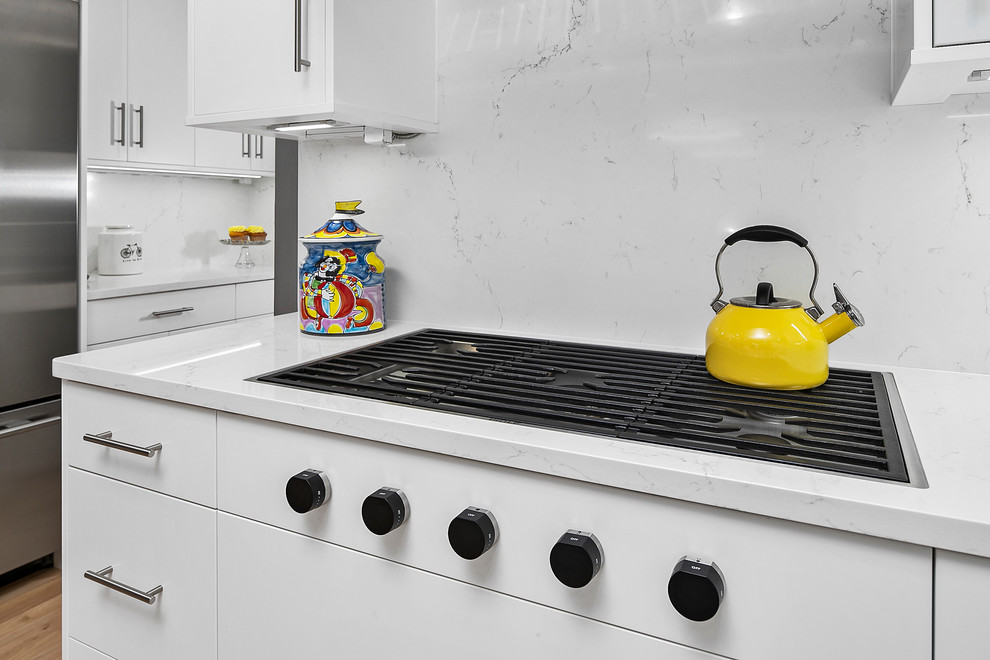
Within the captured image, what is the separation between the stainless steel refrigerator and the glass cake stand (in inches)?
44.1

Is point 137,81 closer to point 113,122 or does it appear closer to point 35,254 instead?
point 113,122

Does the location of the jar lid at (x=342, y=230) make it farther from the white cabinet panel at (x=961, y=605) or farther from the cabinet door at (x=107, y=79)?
the cabinet door at (x=107, y=79)

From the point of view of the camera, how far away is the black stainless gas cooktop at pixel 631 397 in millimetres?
822

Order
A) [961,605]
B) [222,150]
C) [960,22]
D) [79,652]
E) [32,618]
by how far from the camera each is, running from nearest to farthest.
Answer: [961,605] < [960,22] < [79,652] < [32,618] < [222,150]

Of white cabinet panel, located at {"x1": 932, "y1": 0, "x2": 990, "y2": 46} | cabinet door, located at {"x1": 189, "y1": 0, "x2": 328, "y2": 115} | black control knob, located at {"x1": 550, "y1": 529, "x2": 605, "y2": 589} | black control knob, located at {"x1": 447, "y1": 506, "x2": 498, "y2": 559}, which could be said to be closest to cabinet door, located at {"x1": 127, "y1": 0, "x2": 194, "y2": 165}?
cabinet door, located at {"x1": 189, "y1": 0, "x2": 328, "y2": 115}

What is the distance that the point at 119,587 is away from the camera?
1.21 m

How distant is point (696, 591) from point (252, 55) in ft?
4.32

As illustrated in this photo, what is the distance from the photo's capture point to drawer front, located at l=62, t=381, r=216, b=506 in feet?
3.65

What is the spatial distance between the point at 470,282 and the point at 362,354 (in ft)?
1.26

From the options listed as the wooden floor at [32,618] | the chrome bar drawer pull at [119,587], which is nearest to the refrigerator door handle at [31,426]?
the wooden floor at [32,618]

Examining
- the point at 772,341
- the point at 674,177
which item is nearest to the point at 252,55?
the point at 674,177

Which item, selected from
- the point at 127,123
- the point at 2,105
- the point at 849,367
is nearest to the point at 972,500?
the point at 849,367

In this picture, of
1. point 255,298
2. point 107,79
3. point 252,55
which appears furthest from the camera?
point 255,298

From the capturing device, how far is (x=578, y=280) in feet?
4.91
